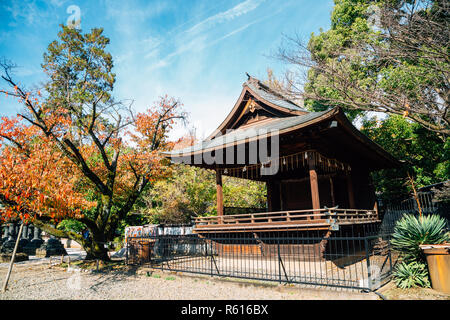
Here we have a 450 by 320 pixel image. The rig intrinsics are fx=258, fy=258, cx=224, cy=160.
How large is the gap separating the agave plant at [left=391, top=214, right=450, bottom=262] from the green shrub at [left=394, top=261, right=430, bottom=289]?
0.24m

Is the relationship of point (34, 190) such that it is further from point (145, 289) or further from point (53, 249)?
point (53, 249)

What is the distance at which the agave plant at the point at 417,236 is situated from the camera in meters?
6.80

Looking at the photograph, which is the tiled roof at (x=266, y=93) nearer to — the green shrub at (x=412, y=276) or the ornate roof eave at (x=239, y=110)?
the ornate roof eave at (x=239, y=110)

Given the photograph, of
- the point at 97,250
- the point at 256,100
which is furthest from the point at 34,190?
the point at 256,100

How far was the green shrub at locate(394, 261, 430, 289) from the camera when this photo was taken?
20.9ft

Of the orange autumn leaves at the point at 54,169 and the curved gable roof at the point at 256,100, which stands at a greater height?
the curved gable roof at the point at 256,100

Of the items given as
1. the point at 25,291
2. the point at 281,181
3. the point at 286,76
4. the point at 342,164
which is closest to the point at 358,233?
the point at 342,164

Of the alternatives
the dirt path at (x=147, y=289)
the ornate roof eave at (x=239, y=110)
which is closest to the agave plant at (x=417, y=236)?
the dirt path at (x=147, y=289)

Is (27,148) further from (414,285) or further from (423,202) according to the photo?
(423,202)

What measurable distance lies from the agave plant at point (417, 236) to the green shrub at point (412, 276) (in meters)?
0.24

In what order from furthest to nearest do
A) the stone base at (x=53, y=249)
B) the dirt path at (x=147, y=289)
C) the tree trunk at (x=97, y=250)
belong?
the stone base at (x=53, y=249) → the tree trunk at (x=97, y=250) → the dirt path at (x=147, y=289)

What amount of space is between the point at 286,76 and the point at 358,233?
885 cm

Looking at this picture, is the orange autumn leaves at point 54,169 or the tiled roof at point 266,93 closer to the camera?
the orange autumn leaves at point 54,169

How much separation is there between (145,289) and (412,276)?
748cm
